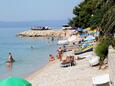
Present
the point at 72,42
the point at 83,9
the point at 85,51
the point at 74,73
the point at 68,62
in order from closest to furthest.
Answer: the point at 74,73
the point at 68,62
the point at 85,51
the point at 72,42
the point at 83,9

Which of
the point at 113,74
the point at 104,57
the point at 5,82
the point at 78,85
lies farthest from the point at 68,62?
the point at 5,82

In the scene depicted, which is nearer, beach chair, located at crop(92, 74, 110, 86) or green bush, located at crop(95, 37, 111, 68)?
beach chair, located at crop(92, 74, 110, 86)

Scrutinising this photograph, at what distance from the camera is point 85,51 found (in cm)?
3177

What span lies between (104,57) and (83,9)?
3692 cm

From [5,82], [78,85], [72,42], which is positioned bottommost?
[72,42]

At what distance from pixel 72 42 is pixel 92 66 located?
23.7 meters

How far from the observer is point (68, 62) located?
951 inches

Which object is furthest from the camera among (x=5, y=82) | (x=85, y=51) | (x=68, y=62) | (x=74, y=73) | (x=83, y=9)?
(x=83, y=9)

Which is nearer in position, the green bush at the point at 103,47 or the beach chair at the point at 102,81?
the beach chair at the point at 102,81

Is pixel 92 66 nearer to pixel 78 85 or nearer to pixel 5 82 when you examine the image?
pixel 78 85

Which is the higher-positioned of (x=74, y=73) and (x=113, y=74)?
(x=113, y=74)

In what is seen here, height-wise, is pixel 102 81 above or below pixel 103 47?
below

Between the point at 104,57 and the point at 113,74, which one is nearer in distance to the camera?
the point at 113,74

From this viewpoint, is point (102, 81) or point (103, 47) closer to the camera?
point (102, 81)
